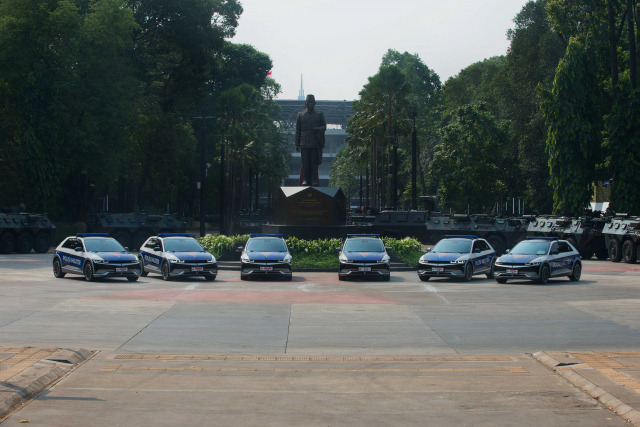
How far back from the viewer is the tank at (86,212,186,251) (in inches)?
1809

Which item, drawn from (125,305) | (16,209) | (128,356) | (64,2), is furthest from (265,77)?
(128,356)

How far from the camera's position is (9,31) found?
49.7 metres

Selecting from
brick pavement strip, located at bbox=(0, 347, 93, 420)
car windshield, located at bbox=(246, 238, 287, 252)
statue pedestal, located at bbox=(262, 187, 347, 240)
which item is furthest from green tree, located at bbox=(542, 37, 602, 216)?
brick pavement strip, located at bbox=(0, 347, 93, 420)

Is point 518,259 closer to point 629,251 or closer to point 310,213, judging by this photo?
point 310,213

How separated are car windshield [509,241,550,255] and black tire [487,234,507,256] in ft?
56.7

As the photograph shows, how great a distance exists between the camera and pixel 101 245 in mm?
26984

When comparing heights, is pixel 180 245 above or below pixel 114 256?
above

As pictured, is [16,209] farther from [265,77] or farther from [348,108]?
[348,108]

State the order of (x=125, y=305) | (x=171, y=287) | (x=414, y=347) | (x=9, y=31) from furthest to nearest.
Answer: (x=9, y=31) → (x=171, y=287) → (x=125, y=305) → (x=414, y=347)

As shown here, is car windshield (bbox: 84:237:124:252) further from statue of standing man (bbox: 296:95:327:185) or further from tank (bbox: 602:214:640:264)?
tank (bbox: 602:214:640:264)

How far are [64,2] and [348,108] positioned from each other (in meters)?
120

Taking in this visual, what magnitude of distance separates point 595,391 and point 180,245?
66.7 feet

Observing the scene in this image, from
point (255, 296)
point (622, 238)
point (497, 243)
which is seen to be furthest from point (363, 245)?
point (497, 243)

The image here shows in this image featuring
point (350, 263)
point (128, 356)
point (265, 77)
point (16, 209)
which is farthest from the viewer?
point (265, 77)
